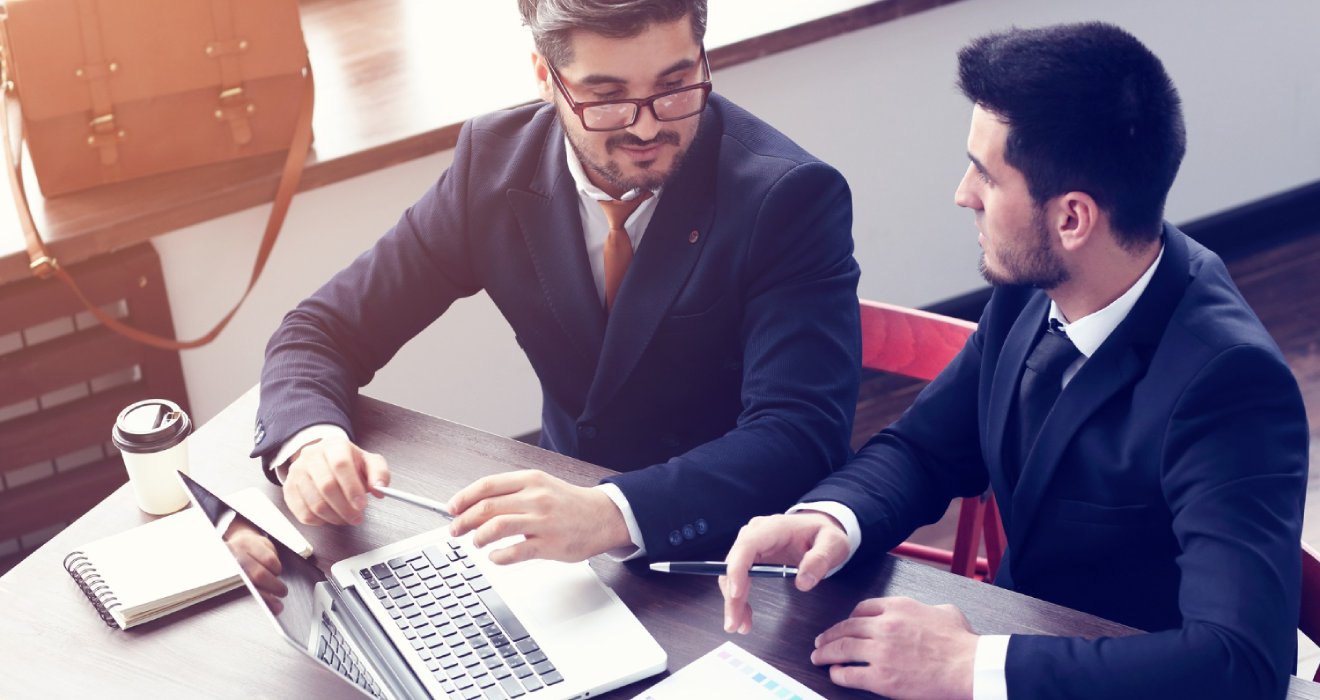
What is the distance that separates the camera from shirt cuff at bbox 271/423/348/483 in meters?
1.74

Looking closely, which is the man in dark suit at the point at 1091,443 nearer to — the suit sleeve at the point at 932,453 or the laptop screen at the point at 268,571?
the suit sleeve at the point at 932,453

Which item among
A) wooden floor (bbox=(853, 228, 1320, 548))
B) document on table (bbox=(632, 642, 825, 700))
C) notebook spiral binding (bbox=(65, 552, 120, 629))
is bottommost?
wooden floor (bbox=(853, 228, 1320, 548))

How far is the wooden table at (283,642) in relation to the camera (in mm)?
1455

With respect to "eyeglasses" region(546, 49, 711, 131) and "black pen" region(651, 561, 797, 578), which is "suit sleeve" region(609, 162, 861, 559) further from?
"eyeglasses" region(546, 49, 711, 131)

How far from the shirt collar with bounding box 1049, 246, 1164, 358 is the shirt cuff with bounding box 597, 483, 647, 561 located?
1.70ft

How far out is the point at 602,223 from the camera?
6.45 ft

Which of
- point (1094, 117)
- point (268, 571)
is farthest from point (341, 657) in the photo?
point (1094, 117)

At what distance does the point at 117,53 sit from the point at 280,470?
102cm

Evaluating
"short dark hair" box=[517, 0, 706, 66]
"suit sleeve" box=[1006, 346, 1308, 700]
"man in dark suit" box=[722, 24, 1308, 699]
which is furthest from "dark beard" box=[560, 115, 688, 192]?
"suit sleeve" box=[1006, 346, 1308, 700]

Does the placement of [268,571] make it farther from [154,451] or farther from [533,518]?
[154,451]

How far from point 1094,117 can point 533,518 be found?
70 centimetres

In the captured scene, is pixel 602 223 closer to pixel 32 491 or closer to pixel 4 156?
pixel 4 156

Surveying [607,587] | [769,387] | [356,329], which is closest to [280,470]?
[356,329]

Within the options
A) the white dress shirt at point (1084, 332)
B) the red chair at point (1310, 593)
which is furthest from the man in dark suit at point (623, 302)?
the red chair at point (1310, 593)
